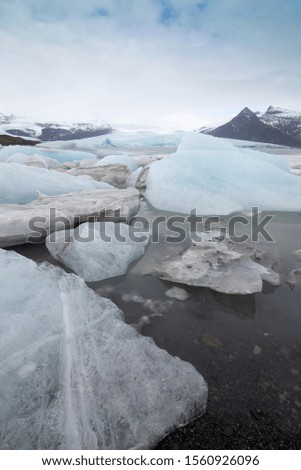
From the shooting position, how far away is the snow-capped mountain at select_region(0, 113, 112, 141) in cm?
5444

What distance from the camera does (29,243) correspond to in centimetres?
321

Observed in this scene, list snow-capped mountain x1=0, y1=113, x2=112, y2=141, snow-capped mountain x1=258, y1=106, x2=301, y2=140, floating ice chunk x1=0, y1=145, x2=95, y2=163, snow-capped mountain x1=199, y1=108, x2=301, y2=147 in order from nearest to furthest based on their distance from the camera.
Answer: floating ice chunk x1=0, y1=145, x2=95, y2=163
snow-capped mountain x1=0, y1=113, x2=112, y2=141
snow-capped mountain x1=199, y1=108, x2=301, y2=147
snow-capped mountain x1=258, y1=106, x2=301, y2=140

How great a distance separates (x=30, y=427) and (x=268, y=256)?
269cm

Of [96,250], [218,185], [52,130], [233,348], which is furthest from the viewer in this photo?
[52,130]

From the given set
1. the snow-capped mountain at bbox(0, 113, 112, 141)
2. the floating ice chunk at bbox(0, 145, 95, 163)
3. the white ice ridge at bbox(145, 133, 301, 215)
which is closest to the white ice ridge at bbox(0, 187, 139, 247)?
the white ice ridge at bbox(145, 133, 301, 215)

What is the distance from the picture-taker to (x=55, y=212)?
3434 millimetres

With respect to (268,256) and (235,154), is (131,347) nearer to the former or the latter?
(268,256)

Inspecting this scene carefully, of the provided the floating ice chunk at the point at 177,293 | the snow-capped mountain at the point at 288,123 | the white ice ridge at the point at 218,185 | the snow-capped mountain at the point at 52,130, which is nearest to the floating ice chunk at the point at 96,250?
the floating ice chunk at the point at 177,293

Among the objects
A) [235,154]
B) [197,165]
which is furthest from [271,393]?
[235,154]

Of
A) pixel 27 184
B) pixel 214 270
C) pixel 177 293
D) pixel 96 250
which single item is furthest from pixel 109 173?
pixel 177 293

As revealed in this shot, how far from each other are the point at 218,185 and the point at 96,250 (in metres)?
3.42

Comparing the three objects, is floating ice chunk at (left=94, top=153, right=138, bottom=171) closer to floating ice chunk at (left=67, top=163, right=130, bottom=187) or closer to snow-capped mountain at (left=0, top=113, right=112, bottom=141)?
floating ice chunk at (left=67, top=163, right=130, bottom=187)

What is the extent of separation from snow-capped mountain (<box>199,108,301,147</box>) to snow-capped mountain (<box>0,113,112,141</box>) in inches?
1447

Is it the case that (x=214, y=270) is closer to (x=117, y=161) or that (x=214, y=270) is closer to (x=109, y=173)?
(x=109, y=173)
